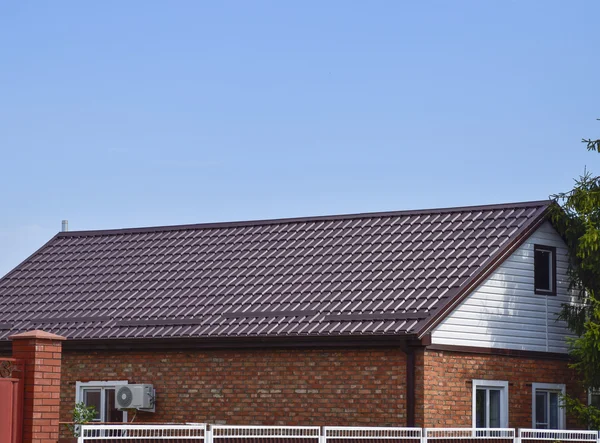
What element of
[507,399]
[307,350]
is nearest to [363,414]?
[307,350]

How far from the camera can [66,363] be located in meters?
26.2

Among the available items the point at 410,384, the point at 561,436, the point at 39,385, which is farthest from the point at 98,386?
the point at 561,436

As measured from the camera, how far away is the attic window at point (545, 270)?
25.3 m

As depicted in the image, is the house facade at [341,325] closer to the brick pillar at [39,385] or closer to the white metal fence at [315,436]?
the white metal fence at [315,436]

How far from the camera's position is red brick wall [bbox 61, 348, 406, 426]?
73.4 feet

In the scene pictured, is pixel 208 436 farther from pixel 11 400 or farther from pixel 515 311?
pixel 515 311

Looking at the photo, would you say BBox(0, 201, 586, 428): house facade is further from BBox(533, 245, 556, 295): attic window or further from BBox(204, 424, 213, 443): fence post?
BBox(204, 424, 213, 443): fence post

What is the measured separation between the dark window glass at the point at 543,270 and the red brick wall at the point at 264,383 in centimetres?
458

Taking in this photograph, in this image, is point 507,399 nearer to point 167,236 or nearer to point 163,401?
point 163,401

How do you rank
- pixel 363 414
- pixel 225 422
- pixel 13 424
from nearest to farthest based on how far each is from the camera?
pixel 13 424, pixel 363 414, pixel 225 422

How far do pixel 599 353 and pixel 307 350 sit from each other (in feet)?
18.1

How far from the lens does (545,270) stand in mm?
25500

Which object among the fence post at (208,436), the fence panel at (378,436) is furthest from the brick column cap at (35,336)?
the fence panel at (378,436)

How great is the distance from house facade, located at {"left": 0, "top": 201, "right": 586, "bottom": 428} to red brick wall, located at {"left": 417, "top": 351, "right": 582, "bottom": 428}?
36 mm
